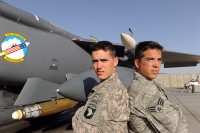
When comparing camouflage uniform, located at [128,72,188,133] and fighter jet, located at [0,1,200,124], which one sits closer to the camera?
camouflage uniform, located at [128,72,188,133]

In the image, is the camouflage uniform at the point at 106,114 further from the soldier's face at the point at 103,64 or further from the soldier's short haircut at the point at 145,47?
the soldier's short haircut at the point at 145,47

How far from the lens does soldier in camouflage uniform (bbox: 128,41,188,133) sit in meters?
1.81

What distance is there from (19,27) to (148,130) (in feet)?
16.4

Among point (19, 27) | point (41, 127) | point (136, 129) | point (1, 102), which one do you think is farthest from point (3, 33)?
point (136, 129)

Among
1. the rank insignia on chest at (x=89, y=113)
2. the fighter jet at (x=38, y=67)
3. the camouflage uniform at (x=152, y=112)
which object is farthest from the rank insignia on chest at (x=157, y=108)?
the fighter jet at (x=38, y=67)

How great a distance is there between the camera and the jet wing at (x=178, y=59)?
352 inches

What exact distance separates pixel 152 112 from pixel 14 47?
466 cm

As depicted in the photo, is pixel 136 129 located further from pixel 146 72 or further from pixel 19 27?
pixel 19 27

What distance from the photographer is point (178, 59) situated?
31.8ft

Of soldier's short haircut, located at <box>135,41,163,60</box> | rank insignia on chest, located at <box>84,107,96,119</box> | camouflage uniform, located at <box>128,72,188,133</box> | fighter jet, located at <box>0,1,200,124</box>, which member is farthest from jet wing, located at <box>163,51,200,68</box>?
rank insignia on chest, located at <box>84,107,96,119</box>

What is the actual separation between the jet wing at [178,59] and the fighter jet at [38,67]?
289cm

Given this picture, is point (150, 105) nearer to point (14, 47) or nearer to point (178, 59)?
point (14, 47)

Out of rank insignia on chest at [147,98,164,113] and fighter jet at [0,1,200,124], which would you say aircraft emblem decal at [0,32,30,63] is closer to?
fighter jet at [0,1,200,124]

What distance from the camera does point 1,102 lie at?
6.35 m
